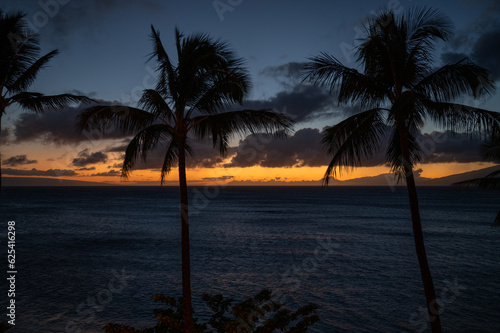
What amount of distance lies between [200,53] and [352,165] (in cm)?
463

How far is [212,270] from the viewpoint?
974 inches

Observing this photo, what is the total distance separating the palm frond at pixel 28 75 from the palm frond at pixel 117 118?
285cm

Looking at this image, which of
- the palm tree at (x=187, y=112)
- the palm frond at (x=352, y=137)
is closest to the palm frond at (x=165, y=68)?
the palm tree at (x=187, y=112)

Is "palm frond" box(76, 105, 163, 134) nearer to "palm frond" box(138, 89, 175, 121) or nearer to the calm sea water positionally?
"palm frond" box(138, 89, 175, 121)

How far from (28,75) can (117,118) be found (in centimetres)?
329

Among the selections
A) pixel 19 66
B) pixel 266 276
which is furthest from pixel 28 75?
pixel 266 276

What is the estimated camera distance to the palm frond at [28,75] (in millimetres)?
8844

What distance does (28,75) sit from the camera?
29.4ft

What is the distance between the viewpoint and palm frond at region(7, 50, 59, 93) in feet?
29.0

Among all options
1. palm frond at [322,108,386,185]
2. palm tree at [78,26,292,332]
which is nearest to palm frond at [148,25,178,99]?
palm tree at [78,26,292,332]

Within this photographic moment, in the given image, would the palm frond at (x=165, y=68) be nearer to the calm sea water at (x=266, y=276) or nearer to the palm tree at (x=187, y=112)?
the palm tree at (x=187, y=112)

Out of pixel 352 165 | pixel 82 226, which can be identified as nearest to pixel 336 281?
pixel 352 165

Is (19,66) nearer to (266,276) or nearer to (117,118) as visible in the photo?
(117,118)

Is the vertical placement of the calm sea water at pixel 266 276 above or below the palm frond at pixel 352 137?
below
